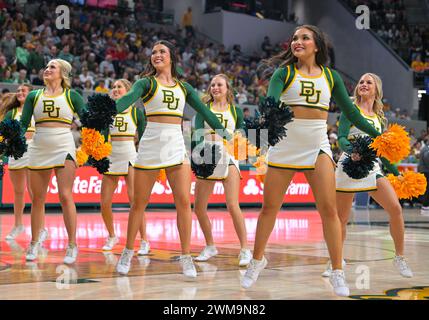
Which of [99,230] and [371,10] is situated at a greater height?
[371,10]

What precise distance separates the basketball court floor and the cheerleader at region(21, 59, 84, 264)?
16.7 inches

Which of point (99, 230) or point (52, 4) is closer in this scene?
point (99, 230)

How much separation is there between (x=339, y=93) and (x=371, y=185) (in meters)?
1.22

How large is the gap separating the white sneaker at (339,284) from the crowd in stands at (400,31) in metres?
22.9

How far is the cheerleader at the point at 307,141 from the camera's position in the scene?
5012mm

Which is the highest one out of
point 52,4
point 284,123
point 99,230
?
point 52,4

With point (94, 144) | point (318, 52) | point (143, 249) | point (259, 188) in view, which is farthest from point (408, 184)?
point (259, 188)

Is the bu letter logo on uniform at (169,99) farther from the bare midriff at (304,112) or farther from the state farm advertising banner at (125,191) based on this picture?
the state farm advertising banner at (125,191)

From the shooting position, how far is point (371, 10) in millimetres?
28328

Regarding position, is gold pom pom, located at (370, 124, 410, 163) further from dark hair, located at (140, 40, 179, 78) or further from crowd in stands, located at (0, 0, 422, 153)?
crowd in stands, located at (0, 0, 422, 153)
